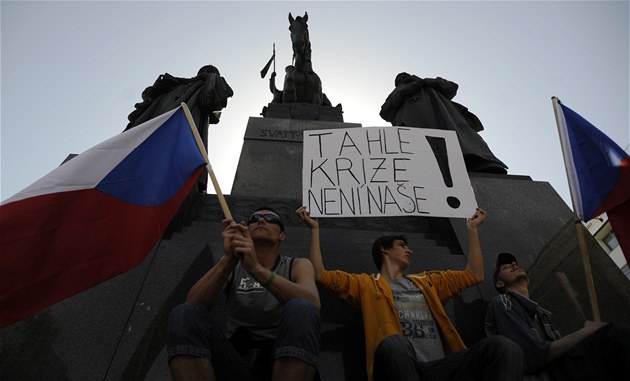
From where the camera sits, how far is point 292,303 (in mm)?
2719

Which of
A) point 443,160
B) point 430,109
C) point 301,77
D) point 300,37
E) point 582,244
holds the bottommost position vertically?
point 582,244

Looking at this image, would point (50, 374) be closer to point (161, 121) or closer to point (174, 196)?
point (174, 196)

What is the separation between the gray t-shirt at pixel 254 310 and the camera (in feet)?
10.4

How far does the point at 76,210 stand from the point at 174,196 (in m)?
0.74

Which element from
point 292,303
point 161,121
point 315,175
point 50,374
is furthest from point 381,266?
point 50,374

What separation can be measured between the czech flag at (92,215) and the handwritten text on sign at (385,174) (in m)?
1.31

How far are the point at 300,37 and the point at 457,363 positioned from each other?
952 cm

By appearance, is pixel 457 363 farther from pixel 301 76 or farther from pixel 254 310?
pixel 301 76

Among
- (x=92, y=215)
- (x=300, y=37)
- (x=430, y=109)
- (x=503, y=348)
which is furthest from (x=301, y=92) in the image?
(x=503, y=348)

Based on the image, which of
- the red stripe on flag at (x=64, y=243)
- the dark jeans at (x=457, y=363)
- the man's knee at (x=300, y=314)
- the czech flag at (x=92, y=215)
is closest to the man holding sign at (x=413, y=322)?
the dark jeans at (x=457, y=363)

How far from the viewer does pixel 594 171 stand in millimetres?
4742

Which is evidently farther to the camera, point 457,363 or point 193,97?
point 193,97

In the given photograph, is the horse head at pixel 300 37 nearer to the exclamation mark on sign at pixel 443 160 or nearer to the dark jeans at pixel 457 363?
the exclamation mark on sign at pixel 443 160

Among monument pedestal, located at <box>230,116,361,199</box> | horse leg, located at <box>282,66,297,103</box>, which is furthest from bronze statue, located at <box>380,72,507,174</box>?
horse leg, located at <box>282,66,297,103</box>
